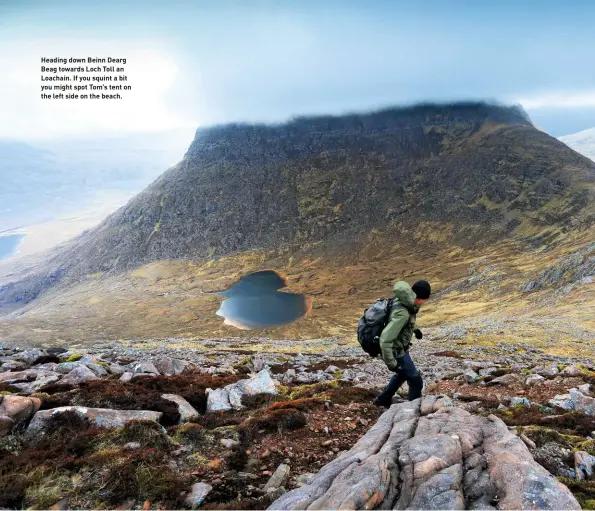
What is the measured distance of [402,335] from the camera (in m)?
10.9

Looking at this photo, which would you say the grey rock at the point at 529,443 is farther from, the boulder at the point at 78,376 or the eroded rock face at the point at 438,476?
the boulder at the point at 78,376

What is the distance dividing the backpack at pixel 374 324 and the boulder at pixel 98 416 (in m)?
7.09

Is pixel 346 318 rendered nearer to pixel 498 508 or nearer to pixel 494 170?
pixel 498 508

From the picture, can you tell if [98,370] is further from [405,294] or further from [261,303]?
[261,303]

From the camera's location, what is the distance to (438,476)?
6.72 m

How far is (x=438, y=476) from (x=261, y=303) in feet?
418

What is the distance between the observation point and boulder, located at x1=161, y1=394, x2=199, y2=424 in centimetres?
1268

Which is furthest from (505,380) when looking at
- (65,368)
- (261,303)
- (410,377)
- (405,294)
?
(261,303)

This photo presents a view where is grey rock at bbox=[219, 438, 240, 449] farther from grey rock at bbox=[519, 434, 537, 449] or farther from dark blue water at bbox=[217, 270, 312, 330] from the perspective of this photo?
dark blue water at bbox=[217, 270, 312, 330]

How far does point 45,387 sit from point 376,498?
14485 millimetres

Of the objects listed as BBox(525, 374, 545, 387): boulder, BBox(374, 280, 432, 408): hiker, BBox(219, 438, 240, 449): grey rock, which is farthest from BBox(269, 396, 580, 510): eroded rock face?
BBox(525, 374, 545, 387): boulder

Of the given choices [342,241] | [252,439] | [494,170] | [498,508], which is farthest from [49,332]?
[494,170]

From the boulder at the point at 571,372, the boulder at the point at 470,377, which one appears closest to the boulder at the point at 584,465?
the boulder at the point at 470,377

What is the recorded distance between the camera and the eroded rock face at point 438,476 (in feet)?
20.0
